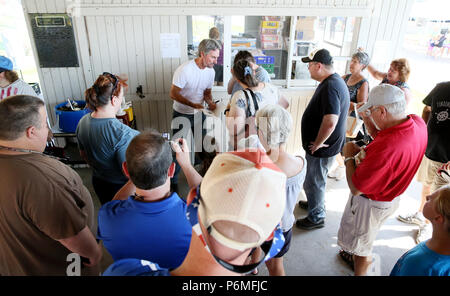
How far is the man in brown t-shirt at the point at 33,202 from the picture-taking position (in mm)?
A: 1284

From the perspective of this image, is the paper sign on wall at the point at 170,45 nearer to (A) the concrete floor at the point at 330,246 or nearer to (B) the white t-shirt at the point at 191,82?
(B) the white t-shirt at the point at 191,82

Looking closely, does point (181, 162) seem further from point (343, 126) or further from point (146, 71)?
point (146, 71)

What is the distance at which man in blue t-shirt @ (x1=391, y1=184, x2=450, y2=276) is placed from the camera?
3.95 feet

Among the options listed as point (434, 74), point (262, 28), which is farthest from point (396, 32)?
point (434, 74)

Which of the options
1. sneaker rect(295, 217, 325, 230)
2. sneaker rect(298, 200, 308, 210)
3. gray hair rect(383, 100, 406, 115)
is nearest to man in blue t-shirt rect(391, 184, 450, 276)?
gray hair rect(383, 100, 406, 115)

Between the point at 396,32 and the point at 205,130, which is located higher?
the point at 396,32

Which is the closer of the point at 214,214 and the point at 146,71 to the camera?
the point at 214,214

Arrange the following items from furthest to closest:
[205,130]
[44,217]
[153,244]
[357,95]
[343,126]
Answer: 1. [205,130]
2. [357,95]
3. [343,126]
4. [44,217]
5. [153,244]

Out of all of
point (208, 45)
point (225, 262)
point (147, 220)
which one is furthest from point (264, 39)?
point (225, 262)

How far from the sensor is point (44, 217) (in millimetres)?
1316

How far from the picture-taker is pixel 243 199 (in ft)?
2.49

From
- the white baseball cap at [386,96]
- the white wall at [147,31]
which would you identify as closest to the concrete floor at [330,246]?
the white baseball cap at [386,96]

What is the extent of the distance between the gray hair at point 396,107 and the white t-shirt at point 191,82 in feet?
7.37

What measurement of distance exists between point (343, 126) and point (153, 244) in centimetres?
227
